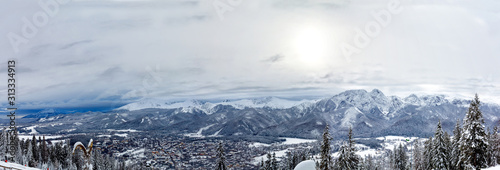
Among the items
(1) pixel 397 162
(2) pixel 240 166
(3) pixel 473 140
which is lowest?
(2) pixel 240 166

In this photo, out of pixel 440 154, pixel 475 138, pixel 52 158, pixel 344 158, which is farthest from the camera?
pixel 52 158

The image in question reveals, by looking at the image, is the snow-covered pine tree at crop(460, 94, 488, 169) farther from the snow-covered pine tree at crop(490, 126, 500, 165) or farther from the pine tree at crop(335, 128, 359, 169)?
the snow-covered pine tree at crop(490, 126, 500, 165)

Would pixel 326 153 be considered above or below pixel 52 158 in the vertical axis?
above

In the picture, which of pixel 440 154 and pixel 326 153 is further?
pixel 440 154

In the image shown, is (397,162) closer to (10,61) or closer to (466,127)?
(466,127)

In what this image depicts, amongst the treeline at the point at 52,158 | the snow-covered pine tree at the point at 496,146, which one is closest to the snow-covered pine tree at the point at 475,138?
the snow-covered pine tree at the point at 496,146

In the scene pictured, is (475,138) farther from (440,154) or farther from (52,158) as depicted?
(52,158)

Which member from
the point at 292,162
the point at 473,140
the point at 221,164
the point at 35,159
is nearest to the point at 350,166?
the point at 473,140

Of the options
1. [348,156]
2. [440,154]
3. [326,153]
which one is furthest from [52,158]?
[440,154]

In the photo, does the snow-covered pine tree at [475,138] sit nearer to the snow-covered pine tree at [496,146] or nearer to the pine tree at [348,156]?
the pine tree at [348,156]
